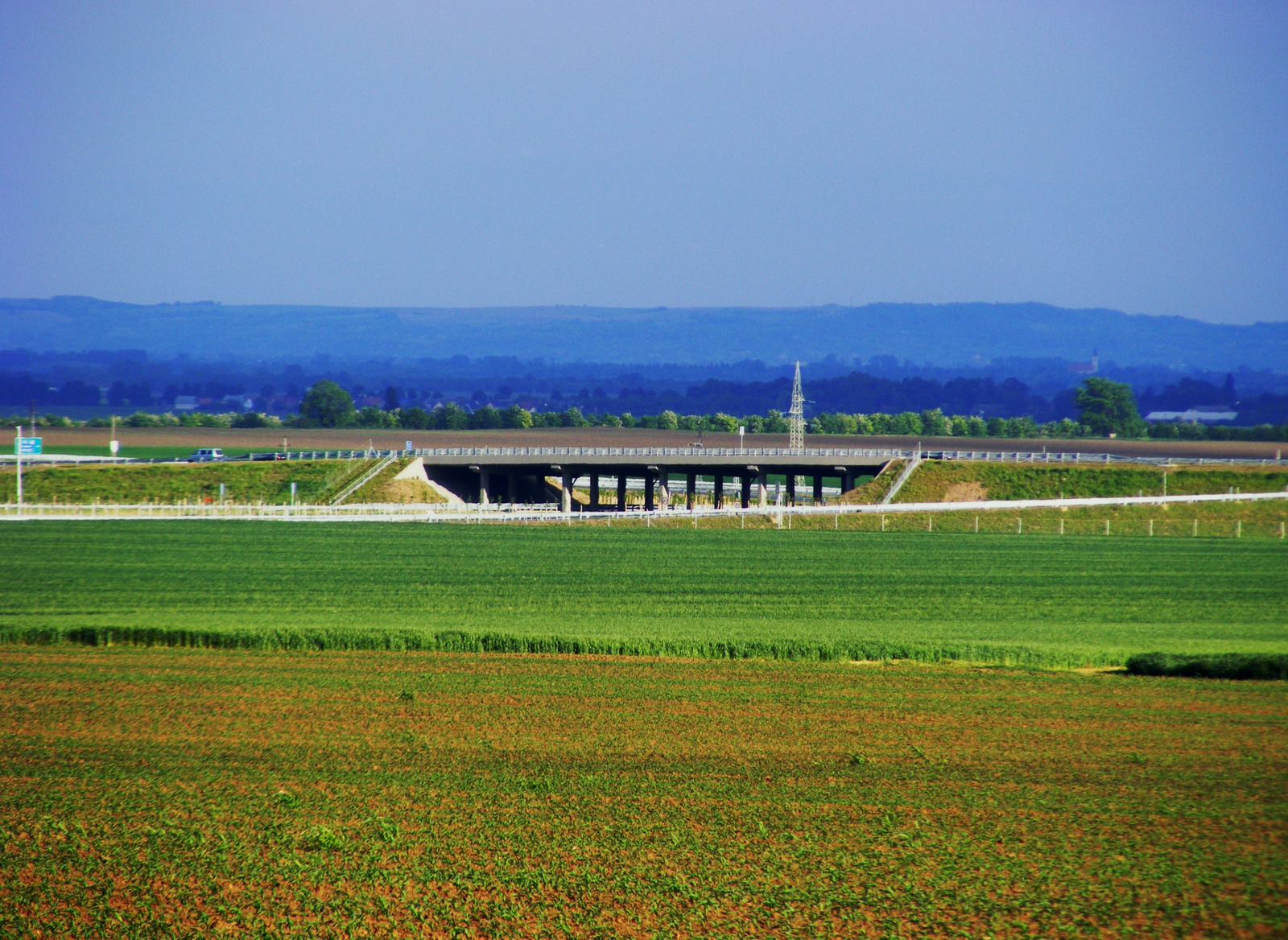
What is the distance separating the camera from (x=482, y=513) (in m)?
86.7

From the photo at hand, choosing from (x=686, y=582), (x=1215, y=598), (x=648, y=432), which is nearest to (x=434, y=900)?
(x=686, y=582)

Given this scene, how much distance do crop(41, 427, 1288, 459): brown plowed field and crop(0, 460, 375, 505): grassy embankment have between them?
24601mm

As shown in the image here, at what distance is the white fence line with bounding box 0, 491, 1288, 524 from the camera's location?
77.4 meters

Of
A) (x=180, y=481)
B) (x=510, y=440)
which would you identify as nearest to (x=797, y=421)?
(x=510, y=440)

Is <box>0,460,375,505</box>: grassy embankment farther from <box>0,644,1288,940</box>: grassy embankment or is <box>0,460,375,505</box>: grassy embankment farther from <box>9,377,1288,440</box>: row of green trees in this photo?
<box>9,377,1288,440</box>: row of green trees

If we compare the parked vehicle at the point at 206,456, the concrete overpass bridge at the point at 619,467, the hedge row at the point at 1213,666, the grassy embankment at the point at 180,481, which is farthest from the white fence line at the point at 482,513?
the hedge row at the point at 1213,666

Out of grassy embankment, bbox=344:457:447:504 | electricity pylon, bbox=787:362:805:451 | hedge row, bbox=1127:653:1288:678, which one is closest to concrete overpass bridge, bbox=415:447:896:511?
electricity pylon, bbox=787:362:805:451

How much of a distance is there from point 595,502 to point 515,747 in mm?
83043

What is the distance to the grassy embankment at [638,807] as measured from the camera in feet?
51.1

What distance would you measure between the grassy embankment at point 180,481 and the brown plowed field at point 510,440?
2460cm

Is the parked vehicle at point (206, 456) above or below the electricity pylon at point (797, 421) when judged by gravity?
below

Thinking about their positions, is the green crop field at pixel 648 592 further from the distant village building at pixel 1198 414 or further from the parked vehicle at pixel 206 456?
the distant village building at pixel 1198 414

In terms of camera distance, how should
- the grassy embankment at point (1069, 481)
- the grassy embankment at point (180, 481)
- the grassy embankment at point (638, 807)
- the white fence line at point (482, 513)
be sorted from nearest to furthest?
the grassy embankment at point (638, 807) → the white fence line at point (482, 513) → the grassy embankment at point (180, 481) → the grassy embankment at point (1069, 481)

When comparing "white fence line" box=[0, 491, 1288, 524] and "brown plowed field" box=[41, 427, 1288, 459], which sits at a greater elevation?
"brown plowed field" box=[41, 427, 1288, 459]
